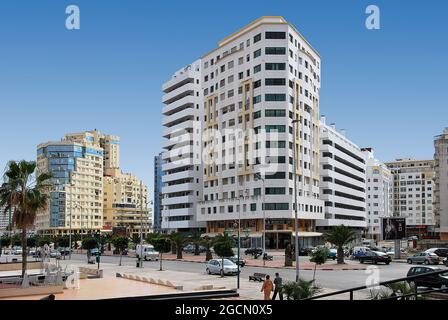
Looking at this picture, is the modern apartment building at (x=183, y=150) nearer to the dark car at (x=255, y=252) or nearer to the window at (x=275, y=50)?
the window at (x=275, y=50)

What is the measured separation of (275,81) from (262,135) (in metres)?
9.57

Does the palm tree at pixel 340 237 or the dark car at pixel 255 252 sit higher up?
the palm tree at pixel 340 237

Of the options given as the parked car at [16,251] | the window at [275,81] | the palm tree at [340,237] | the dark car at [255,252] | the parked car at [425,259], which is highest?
the window at [275,81]

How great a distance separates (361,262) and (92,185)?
6706 cm

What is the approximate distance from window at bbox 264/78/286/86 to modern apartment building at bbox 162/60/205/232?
26.6 m

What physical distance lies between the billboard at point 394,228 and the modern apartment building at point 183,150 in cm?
5833

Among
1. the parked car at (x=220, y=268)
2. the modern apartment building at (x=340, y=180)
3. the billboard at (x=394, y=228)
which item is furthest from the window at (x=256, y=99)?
the parked car at (x=220, y=268)

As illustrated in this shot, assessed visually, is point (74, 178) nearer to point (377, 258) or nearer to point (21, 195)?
point (377, 258)

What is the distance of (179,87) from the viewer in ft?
405

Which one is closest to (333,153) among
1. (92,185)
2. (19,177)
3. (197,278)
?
(92,185)

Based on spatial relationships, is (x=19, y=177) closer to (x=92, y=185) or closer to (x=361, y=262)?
(x=361, y=262)

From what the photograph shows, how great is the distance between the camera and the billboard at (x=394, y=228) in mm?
61594

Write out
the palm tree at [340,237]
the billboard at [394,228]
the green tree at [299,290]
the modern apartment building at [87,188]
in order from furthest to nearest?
the modern apartment building at [87,188] < the billboard at [394,228] < the palm tree at [340,237] < the green tree at [299,290]

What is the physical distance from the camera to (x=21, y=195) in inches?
1303
